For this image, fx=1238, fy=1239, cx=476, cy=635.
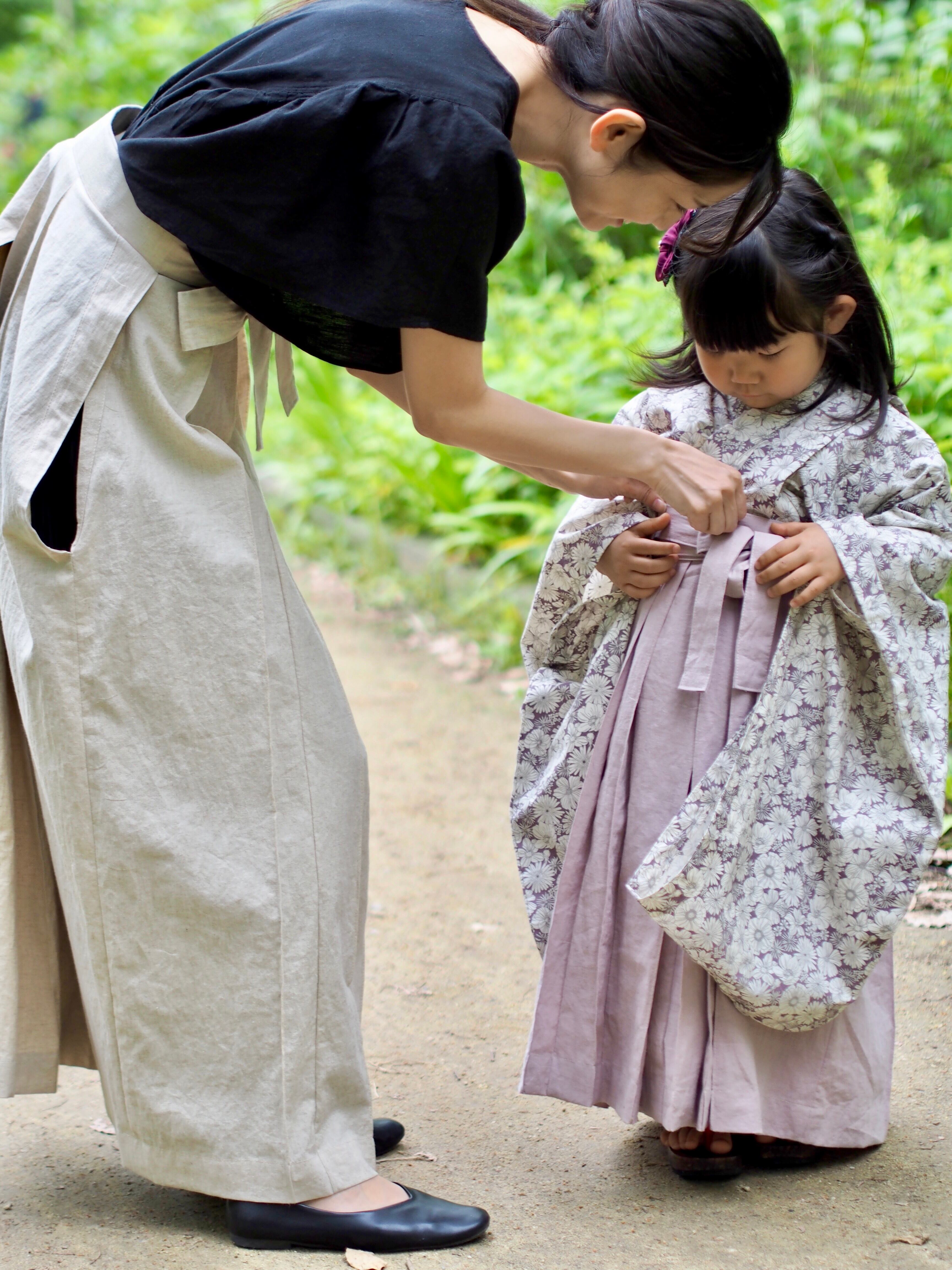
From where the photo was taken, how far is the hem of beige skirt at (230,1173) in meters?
1.62

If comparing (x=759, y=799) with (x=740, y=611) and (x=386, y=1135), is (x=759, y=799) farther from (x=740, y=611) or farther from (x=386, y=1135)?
(x=386, y=1135)

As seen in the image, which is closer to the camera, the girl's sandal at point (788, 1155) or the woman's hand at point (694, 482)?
the woman's hand at point (694, 482)

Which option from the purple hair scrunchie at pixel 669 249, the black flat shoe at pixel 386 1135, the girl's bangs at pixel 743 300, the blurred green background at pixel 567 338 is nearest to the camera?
the girl's bangs at pixel 743 300

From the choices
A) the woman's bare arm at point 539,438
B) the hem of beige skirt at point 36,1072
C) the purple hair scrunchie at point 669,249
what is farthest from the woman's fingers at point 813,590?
the hem of beige skirt at point 36,1072

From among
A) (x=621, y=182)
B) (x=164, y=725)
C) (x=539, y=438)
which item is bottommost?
(x=164, y=725)

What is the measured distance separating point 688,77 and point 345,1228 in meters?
1.53

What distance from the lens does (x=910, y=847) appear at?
178 cm

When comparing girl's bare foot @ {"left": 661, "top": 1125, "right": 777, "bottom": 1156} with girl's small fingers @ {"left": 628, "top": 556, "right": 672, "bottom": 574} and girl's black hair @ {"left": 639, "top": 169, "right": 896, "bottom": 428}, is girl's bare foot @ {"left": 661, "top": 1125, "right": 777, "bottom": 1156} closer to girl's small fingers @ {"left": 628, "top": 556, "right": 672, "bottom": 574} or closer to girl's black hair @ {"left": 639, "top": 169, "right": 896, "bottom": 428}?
girl's small fingers @ {"left": 628, "top": 556, "right": 672, "bottom": 574}

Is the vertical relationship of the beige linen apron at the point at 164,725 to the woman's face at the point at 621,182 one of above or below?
below

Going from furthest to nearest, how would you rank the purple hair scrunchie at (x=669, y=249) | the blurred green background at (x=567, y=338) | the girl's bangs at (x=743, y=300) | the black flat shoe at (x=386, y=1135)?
the blurred green background at (x=567, y=338) → the black flat shoe at (x=386, y=1135) → the purple hair scrunchie at (x=669, y=249) → the girl's bangs at (x=743, y=300)

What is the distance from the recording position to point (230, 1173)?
63.7 inches

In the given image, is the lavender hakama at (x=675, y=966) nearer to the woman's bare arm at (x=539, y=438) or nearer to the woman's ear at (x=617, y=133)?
the woman's bare arm at (x=539, y=438)

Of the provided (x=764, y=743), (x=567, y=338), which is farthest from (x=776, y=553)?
(x=567, y=338)

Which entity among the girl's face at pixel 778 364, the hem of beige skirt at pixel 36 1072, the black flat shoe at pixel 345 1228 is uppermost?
the girl's face at pixel 778 364
